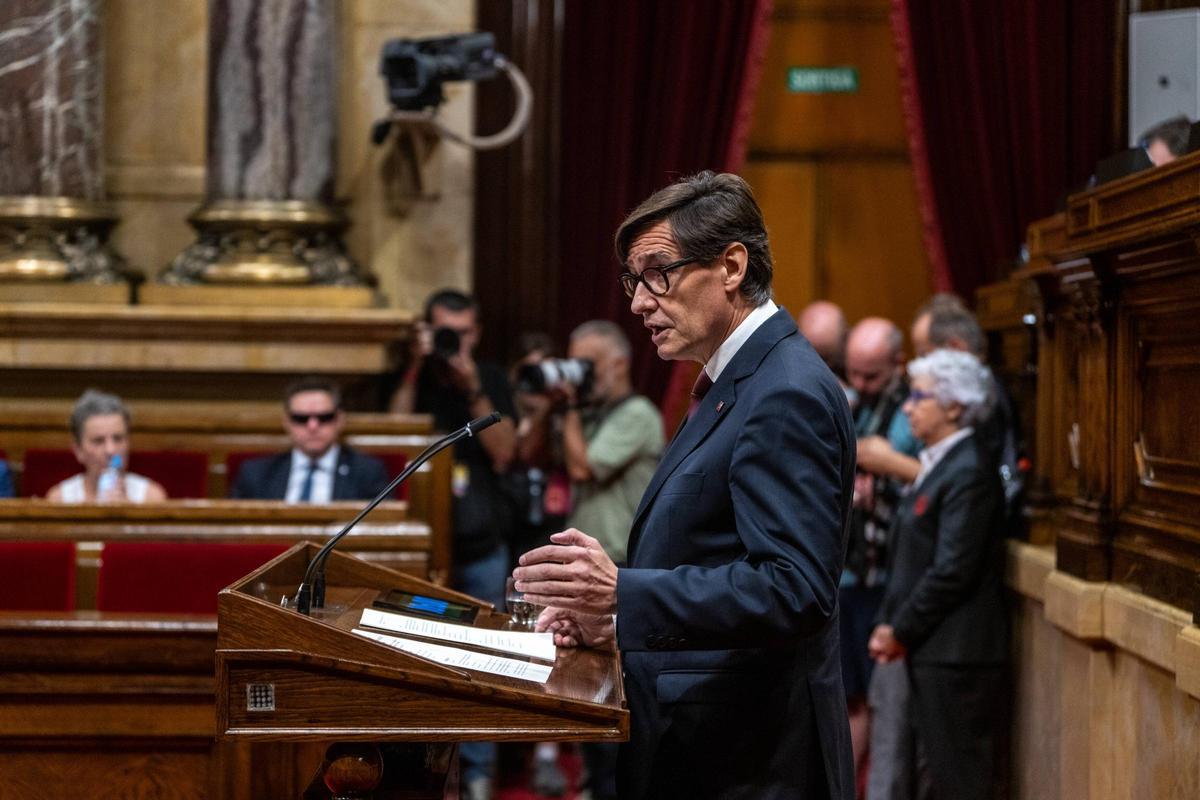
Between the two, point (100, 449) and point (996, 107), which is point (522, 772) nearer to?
point (100, 449)

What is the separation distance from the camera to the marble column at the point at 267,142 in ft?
17.7

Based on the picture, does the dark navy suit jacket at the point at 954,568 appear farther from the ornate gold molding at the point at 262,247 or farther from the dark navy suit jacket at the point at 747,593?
the ornate gold molding at the point at 262,247

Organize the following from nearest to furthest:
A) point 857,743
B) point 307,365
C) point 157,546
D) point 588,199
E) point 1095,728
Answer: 1. point 1095,728
2. point 157,546
3. point 857,743
4. point 307,365
5. point 588,199

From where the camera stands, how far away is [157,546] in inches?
134

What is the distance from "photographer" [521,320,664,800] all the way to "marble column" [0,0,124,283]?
6.69ft

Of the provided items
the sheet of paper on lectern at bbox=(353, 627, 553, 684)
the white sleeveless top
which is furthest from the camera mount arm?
the sheet of paper on lectern at bbox=(353, 627, 553, 684)

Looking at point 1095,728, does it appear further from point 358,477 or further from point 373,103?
point 373,103

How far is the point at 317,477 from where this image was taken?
14.4ft

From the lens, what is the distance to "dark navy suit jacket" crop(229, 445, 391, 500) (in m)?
4.35

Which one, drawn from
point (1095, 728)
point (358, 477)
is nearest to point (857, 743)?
point (1095, 728)

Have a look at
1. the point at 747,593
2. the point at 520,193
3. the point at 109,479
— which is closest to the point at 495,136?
the point at 520,193

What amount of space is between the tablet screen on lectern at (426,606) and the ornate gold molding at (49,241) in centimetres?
373

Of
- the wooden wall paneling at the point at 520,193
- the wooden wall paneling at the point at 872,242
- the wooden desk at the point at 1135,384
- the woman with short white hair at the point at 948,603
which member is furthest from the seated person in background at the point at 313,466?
the wooden wall paneling at the point at 872,242

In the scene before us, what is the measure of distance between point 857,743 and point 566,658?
254cm
